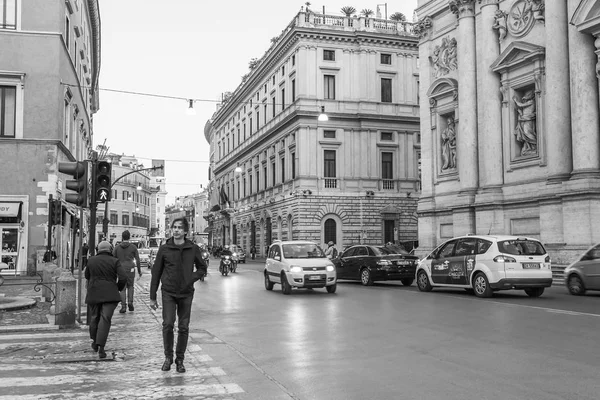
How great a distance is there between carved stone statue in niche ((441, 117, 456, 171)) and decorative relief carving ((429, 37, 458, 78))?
2628 mm

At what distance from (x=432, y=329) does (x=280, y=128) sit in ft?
152

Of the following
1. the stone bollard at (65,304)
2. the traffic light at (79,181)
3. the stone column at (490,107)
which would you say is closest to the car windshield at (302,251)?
the traffic light at (79,181)

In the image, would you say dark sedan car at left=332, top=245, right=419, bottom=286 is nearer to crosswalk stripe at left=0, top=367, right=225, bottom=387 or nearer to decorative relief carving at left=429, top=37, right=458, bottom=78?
decorative relief carving at left=429, top=37, right=458, bottom=78

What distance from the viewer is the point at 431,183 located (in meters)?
35.6

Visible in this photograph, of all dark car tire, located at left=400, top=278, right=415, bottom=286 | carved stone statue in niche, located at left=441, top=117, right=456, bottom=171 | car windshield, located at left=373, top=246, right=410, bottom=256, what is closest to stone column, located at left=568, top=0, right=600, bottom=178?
car windshield, located at left=373, top=246, right=410, bottom=256

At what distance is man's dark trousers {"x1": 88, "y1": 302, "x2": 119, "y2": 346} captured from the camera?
891 cm

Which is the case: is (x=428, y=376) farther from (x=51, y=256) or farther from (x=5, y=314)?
(x=51, y=256)

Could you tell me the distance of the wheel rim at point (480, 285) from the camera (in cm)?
1764

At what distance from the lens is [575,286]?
18.7 m

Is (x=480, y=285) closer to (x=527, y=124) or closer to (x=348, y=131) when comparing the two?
(x=527, y=124)

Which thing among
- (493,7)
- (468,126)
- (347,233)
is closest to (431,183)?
(468,126)

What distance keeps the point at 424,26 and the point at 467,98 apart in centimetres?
661

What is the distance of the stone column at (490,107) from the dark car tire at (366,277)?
9.41 m

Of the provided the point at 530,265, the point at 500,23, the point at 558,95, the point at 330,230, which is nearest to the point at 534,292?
the point at 530,265
